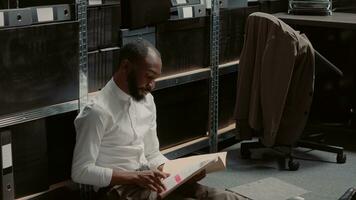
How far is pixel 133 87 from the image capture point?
244cm

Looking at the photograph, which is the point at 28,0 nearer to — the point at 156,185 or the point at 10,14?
the point at 10,14

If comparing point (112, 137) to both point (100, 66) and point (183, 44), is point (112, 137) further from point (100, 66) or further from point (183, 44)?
point (183, 44)

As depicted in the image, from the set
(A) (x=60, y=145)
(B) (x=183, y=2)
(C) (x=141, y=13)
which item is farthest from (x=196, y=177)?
(B) (x=183, y=2)

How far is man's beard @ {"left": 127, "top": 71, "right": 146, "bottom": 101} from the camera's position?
95.4 inches

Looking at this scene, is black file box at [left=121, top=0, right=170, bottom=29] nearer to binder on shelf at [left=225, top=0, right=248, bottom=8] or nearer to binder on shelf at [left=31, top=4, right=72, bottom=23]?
binder on shelf at [left=31, top=4, right=72, bottom=23]

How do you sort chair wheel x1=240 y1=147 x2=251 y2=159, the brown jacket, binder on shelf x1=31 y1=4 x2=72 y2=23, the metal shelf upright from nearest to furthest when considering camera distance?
binder on shelf x1=31 y1=4 x2=72 y2=23 → the brown jacket → the metal shelf upright → chair wheel x1=240 y1=147 x2=251 y2=159

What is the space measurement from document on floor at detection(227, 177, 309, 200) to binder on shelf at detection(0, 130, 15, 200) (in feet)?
4.11

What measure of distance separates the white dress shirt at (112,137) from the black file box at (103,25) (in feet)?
1.22

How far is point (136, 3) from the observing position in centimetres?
293

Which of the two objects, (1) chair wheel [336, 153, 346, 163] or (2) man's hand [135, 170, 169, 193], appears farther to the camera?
(1) chair wheel [336, 153, 346, 163]

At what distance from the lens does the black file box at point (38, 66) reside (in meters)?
2.38

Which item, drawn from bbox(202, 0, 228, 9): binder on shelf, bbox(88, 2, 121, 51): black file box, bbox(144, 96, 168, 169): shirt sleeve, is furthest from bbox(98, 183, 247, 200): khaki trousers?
bbox(202, 0, 228, 9): binder on shelf

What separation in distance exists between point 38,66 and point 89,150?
0.43m

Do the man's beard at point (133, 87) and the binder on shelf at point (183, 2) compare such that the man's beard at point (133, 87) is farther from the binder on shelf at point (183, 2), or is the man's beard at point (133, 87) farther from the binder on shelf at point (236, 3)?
the binder on shelf at point (236, 3)
